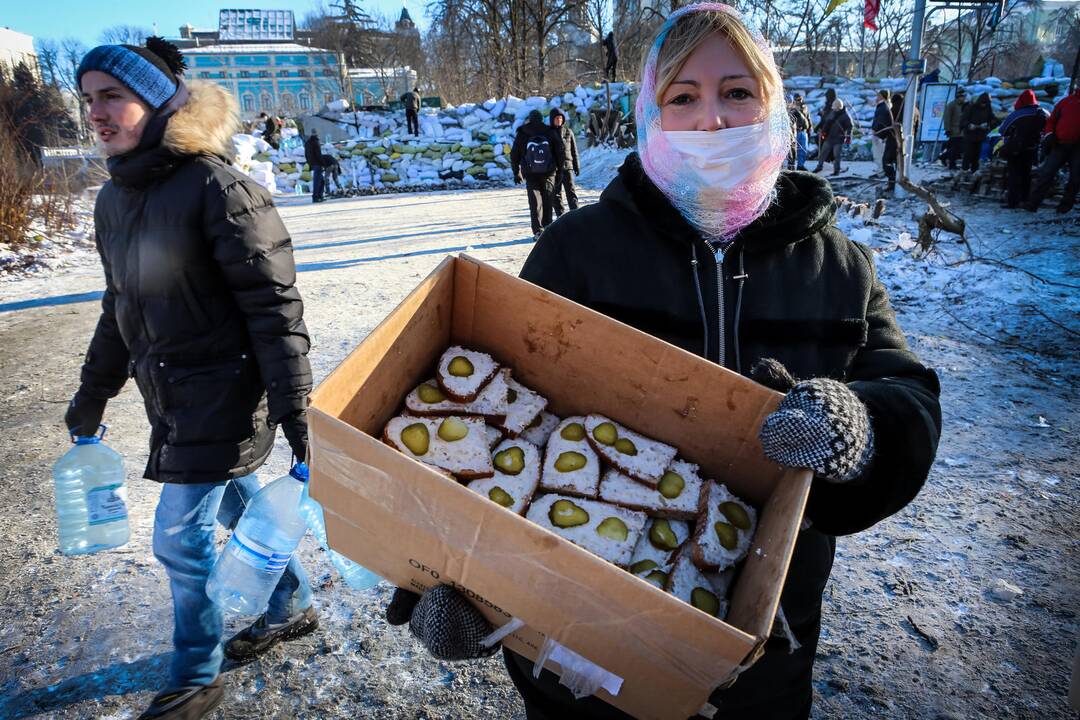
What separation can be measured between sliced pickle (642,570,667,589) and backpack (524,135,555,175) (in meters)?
8.57

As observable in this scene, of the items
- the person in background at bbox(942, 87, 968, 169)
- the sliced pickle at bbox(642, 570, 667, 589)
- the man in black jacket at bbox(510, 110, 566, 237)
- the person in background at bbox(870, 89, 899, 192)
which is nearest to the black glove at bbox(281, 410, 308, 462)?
the sliced pickle at bbox(642, 570, 667, 589)

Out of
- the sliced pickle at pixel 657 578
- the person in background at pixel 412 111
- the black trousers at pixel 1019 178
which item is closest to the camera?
the sliced pickle at pixel 657 578

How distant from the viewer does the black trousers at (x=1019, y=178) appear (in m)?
9.60

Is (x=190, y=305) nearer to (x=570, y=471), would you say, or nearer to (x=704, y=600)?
(x=570, y=471)

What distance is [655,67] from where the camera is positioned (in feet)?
4.62

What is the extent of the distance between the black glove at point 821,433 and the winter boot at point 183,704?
2187 mm

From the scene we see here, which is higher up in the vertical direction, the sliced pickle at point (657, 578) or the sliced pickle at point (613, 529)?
the sliced pickle at point (613, 529)

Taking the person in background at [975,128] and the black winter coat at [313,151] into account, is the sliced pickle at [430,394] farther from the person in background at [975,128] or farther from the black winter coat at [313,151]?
the black winter coat at [313,151]

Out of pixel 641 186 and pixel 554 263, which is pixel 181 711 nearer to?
pixel 554 263

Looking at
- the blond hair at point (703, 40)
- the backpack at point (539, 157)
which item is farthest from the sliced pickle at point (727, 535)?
the backpack at point (539, 157)

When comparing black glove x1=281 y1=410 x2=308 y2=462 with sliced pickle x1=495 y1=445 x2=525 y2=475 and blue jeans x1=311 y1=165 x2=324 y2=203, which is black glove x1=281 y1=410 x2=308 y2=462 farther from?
blue jeans x1=311 y1=165 x2=324 y2=203

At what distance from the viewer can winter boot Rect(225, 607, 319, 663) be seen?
2367 mm

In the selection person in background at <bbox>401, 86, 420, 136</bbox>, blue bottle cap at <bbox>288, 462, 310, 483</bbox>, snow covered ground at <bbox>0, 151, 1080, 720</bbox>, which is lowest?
snow covered ground at <bbox>0, 151, 1080, 720</bbox>

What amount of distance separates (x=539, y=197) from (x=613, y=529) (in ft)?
28.9
